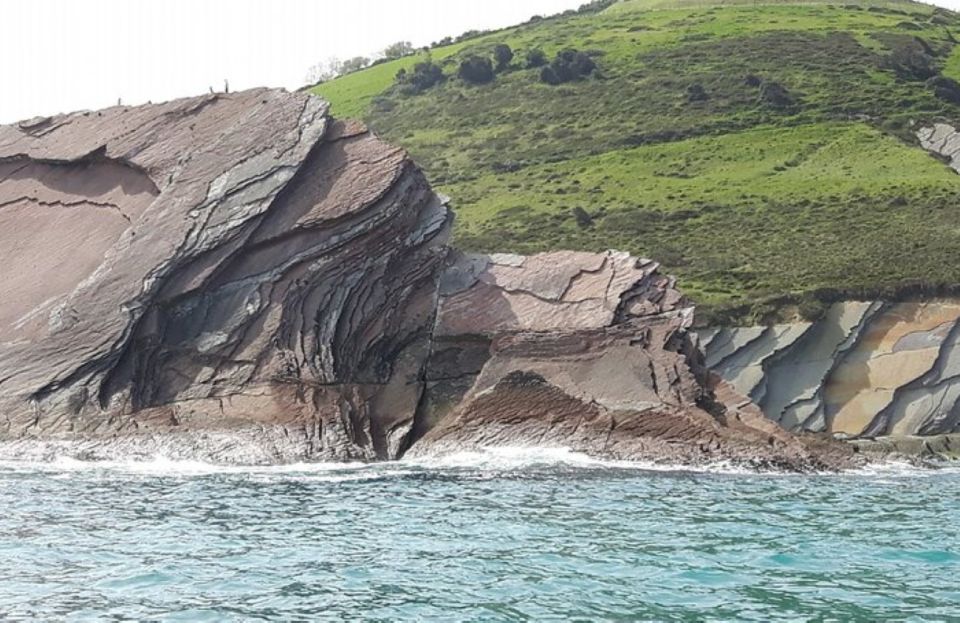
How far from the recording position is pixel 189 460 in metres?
32.7

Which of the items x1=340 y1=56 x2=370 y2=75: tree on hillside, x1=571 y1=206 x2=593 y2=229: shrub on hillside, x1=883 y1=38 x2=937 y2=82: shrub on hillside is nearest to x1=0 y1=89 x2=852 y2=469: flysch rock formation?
x1=571 y1=206 x2=593 y2=229: shrub on hillside

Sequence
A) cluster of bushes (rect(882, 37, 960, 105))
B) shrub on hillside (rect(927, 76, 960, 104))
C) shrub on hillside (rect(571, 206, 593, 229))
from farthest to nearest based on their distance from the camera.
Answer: cluster of bushes (rect(882, 37, 960, 105)) < shrub on hillside (rect(927, 76, 960, 104)) < shrub on hillside (rect(571, 206, 593, 229))

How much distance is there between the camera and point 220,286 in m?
36.1

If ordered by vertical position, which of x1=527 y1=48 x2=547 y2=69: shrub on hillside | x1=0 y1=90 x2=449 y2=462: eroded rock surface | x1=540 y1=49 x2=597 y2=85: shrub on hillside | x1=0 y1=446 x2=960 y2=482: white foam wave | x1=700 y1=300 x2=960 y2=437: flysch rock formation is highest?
x1=527 y1=48 x2=547 y2=69: shrub on hillside

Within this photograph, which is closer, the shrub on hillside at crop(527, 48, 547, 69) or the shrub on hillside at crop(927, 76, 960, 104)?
the shrub on hillside at crop(927, 76, 960, 104)

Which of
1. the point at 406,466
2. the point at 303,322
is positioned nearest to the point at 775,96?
the point at 303,322

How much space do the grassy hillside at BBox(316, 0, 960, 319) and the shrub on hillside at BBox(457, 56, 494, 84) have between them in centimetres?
128

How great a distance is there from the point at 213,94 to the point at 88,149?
4089 millimetres

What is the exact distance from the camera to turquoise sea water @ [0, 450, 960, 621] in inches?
720

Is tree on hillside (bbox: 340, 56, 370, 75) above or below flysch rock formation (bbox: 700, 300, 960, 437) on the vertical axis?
above

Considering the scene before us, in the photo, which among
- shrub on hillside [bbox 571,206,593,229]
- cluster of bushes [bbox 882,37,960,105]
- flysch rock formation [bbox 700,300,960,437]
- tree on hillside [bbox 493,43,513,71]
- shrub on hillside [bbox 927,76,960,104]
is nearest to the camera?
flysch rock formation [bbox 700,300,960,437]

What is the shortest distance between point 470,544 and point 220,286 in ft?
51.7

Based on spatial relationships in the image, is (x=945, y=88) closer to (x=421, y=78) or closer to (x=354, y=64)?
(x=421, y=78)

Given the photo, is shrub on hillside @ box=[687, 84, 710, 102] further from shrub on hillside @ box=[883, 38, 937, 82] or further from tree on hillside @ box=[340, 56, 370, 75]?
tree on hillside @ box=[340, 56, 370, 75]
